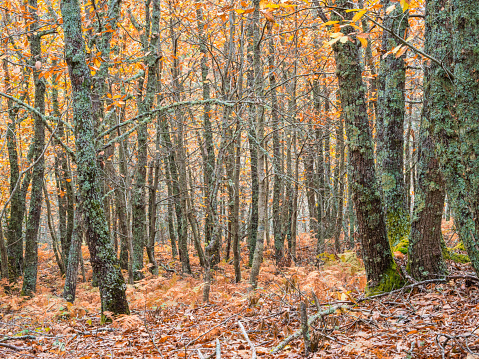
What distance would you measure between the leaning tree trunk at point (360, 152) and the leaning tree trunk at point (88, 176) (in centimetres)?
411

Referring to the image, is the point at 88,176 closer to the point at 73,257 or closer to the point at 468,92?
the point at 73,257

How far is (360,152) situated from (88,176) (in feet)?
14.3

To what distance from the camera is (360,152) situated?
4.67 metres

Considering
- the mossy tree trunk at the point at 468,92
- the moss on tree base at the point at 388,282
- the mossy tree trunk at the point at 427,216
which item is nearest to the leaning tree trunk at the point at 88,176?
the moss on tree base at the point at 388,282

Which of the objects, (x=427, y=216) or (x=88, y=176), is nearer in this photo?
(x=427, y=216)

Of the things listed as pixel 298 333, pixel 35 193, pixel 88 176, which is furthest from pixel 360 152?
pixel 35 193

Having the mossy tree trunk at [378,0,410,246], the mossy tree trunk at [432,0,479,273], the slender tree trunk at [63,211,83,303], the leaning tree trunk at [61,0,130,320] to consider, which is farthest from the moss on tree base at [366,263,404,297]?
the slender tree trunk at [63,211,83,303]

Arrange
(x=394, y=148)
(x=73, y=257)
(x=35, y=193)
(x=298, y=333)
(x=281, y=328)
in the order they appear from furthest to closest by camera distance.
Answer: (x=35, y=193)
(x=73, y=257)
(x=394, y=148)
(x=281, y=328)
(x=298, y=333)

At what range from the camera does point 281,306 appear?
5.24 metres

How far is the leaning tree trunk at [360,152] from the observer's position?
464cm

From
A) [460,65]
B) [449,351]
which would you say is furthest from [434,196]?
[460,65]

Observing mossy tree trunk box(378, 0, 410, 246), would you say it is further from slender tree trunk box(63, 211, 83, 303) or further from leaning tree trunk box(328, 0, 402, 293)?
slender tree trunk box(63, 211, 83, 303)

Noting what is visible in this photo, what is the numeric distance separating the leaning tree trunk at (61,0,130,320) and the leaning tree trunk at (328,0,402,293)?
411 cm

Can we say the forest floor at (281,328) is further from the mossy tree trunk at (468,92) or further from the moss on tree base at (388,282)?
the mossy tree trunk at (468,92)
